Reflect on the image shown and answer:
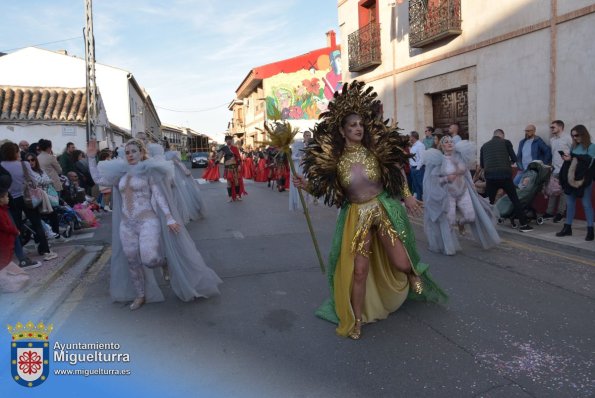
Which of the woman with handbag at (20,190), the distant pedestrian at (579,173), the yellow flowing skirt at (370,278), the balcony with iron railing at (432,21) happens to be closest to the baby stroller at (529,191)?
the distant pedestrian at (579,173)

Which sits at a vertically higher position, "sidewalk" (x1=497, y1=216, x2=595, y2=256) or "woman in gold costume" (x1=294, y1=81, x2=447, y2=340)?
"woman in gold costume" (x1=294, y1=81, x2=447, y2=340)

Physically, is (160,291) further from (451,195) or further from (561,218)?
(561,218)

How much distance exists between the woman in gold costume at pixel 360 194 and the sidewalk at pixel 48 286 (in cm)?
303

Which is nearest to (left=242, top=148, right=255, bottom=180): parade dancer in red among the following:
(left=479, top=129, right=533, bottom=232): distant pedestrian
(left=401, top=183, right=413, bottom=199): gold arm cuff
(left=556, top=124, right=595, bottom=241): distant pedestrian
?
(left=479, top=129, right=533, bottom=232): distant pedestrian

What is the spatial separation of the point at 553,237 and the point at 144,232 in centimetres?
608

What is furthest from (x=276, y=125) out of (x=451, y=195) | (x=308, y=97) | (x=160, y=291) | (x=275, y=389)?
(x=308, y=97)

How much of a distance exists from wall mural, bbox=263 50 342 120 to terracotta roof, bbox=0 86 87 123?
16.7 metres

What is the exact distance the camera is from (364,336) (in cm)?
389

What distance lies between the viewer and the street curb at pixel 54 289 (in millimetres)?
4699

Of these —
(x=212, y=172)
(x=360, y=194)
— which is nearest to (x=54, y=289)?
(x=360, y=194)

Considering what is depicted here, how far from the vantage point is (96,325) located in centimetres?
441

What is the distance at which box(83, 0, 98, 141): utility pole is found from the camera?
14242 mm

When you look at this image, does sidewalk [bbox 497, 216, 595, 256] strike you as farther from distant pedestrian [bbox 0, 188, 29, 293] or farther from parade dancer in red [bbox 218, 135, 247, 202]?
parade dancer in red [bbox 218, 135, 247, 202]

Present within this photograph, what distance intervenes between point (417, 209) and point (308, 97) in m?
32.6
